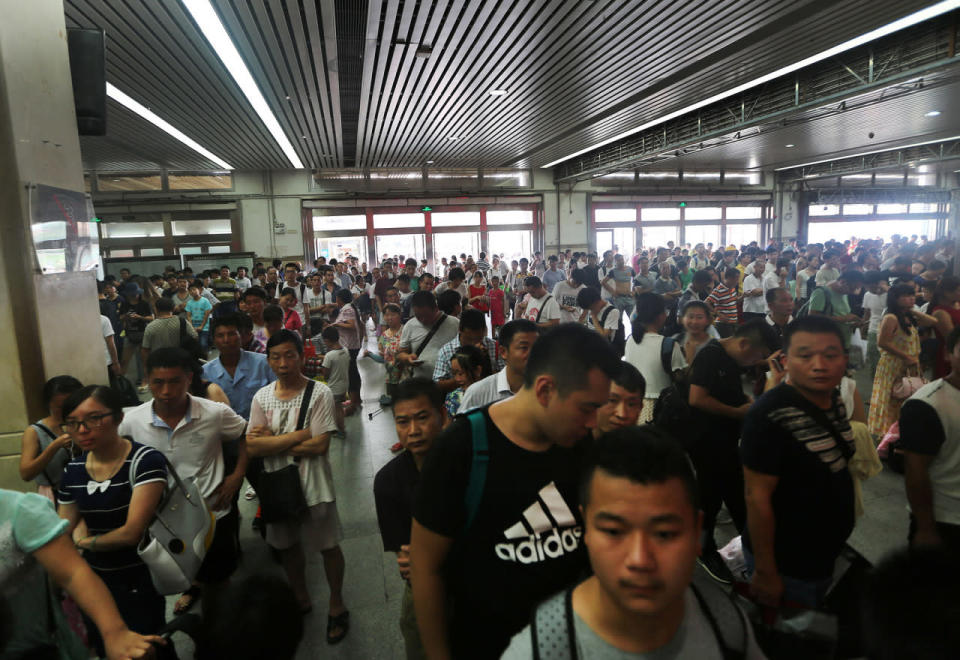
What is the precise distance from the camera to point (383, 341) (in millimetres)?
5570

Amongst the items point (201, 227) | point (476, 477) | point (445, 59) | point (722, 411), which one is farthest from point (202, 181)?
point (476, 477)

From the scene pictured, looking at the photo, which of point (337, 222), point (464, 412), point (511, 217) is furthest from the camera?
point (511, 217)

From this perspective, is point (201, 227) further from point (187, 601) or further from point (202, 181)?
point (187, 601)

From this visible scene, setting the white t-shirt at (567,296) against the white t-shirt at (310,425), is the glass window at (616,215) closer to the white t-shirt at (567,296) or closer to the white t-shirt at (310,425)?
the white t-shirt at (567,296)

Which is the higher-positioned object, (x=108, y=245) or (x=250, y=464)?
(x=108, y=245)

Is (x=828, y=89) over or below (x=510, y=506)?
over

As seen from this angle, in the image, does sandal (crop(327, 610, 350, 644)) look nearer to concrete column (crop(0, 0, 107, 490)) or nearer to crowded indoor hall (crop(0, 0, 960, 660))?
crowded indoor hall (crop(0, 0, 960, 660))

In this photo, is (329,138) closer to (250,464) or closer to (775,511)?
(250,464)

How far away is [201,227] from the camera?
16.5m

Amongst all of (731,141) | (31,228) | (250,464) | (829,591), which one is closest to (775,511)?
(829,591)

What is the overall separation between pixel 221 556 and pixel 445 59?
6.73 m

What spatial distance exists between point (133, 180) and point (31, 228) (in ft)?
51.8

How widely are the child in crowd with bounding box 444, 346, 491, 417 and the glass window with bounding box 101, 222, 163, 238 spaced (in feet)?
54.8

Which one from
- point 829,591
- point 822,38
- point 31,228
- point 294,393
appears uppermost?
point 822,38
